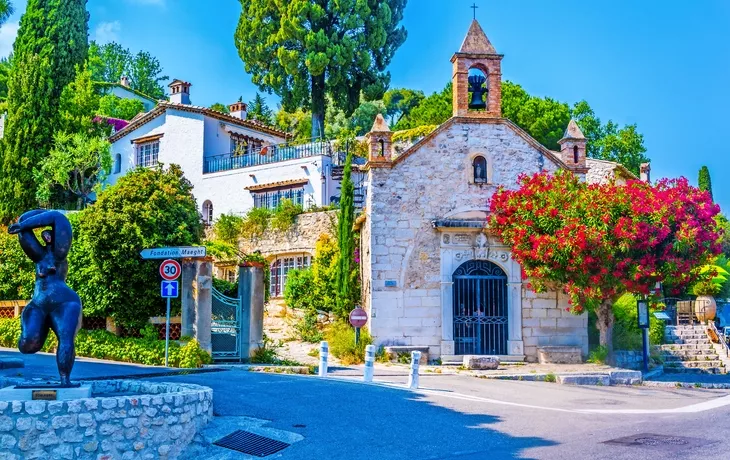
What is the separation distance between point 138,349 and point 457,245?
9.31 metres

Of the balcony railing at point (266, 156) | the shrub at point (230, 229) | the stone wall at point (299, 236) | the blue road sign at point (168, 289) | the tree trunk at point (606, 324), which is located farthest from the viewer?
the balcony railing at point (266, 156)

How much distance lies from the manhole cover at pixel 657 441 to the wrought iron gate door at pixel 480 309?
11.5 meters

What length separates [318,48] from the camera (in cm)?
4356

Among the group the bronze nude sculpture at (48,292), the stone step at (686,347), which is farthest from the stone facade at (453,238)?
the bronze nude sculpture at (48,292)

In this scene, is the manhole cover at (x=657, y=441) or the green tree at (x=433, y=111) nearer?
the manhole cover at (x=657, y=441)

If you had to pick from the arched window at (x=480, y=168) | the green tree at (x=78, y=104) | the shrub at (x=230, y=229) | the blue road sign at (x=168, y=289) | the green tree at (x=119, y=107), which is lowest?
the blue road sign at (x=168, y=289)

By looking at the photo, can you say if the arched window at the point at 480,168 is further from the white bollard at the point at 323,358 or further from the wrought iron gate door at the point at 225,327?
the white bollard at the point at 323,358

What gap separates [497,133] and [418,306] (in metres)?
5.56

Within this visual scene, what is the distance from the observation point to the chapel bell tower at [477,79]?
968 inches

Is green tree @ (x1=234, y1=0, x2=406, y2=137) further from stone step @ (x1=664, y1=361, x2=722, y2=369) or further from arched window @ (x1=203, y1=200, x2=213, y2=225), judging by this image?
stone step @ (x1=664, y1=361, x2=722, y2=369)

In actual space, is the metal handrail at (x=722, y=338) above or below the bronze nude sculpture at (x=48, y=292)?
below

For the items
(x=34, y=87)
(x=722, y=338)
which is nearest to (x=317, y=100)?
(x=34, y=87)

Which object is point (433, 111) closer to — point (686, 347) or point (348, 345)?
point (686, 347)

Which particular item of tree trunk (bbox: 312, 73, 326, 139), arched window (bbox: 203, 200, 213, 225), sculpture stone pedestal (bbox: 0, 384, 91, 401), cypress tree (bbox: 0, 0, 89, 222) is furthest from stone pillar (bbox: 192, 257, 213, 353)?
tree trunk (bbox: 312, 73, 326, 139)
